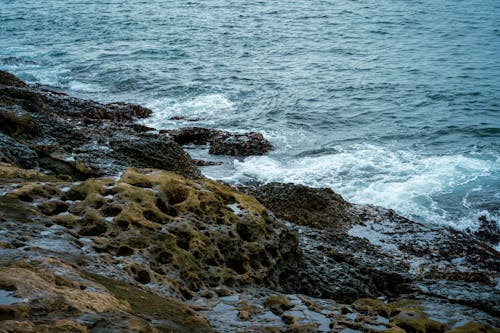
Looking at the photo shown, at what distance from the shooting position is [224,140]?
21.5 m

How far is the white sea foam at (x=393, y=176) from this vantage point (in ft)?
55.8

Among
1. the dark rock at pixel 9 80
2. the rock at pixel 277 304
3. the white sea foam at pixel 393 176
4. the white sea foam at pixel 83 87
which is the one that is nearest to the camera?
the rock at pixel 277 304

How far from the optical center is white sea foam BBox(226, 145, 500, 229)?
55.8 ft

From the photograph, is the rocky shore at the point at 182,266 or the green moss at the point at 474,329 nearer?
the rocky shore at the point at 182,266

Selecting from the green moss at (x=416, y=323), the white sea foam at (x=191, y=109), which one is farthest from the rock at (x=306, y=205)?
the white sea foam at (x=191, y=109)

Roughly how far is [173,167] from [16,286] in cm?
1004

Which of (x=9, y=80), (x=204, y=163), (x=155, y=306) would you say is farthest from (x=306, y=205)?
(x=9, y=80)

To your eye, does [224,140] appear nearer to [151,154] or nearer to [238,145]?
[238,145]

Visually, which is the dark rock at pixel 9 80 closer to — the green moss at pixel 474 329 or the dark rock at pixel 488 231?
the dark rock at pixel 488 231

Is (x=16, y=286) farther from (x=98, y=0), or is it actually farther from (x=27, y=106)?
(x=98, y=0)

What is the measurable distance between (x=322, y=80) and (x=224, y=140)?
13.8 metres

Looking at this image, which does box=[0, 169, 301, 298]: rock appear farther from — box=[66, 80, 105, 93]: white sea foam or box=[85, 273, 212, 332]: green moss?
box=[66, 80, 105, 93]: white sea foam

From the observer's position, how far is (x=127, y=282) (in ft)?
21.4

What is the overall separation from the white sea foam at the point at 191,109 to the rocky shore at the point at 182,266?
37.4 feet
